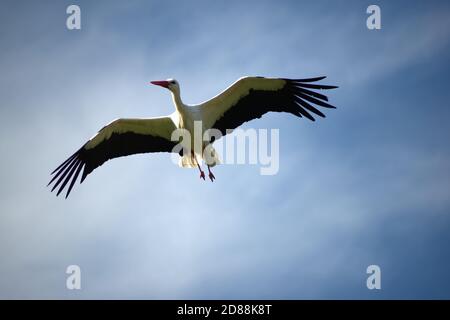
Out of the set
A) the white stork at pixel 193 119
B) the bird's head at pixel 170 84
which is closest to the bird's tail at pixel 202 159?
the white stork at pixel 193 119

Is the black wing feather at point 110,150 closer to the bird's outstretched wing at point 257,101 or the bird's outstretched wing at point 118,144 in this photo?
the bird's outstretched wing at point 118,144

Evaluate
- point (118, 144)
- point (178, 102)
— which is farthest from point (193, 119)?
point (118, 144)

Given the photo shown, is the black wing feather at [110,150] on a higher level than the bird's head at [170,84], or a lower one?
lower

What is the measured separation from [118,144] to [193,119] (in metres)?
1.46

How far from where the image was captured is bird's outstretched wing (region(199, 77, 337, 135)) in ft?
32.2

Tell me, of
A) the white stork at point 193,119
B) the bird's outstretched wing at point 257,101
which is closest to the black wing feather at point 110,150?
the white stork at point 193,119

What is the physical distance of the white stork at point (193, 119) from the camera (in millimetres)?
9906

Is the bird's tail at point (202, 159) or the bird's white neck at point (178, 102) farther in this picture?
the bird's tail at point (202, 159)
